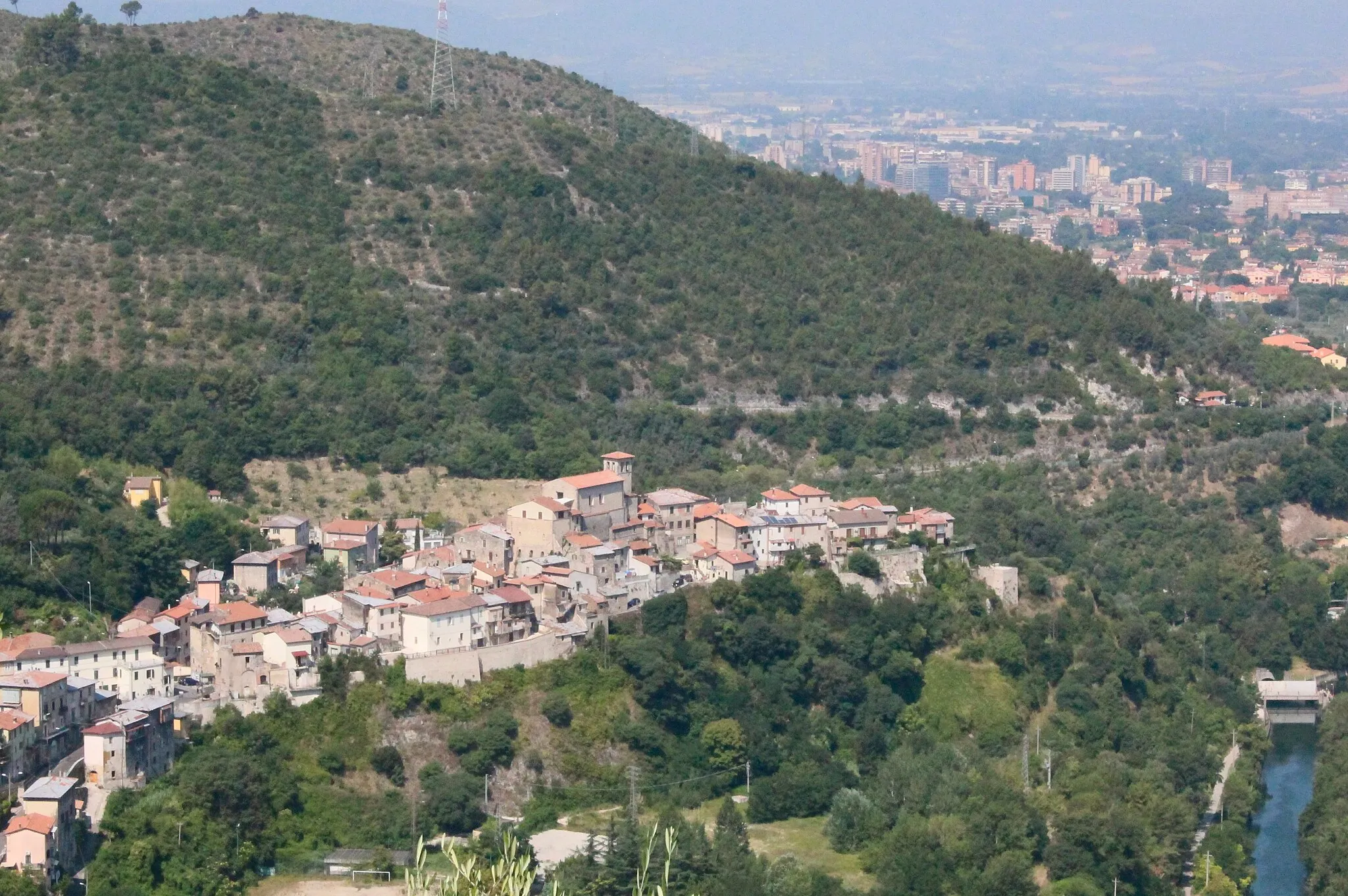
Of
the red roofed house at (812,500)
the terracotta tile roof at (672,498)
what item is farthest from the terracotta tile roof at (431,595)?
the red roofed house at (812,500)

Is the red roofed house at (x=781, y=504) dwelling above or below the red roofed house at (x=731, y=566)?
above

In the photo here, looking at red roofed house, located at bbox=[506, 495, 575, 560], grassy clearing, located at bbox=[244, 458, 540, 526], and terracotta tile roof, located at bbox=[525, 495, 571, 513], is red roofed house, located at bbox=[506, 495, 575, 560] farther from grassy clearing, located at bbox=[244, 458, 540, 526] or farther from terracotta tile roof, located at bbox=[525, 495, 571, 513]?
grassy clearing, located at bbox=[244, 458, 540, 526]

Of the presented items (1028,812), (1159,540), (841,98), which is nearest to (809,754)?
(1028,812)

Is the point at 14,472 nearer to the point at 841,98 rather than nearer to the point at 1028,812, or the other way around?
the point at 1028,812

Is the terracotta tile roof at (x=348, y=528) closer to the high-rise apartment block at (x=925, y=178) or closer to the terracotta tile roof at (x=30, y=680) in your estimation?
the terracotta tile roof at (x=30, y=680)

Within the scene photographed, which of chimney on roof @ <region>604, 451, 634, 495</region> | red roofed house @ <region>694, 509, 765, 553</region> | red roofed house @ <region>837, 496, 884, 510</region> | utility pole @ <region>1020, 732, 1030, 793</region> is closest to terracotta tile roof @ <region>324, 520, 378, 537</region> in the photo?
chimney on roof @ <region>604, 451, 634, 495</region>

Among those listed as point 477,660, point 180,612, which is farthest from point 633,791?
point 180,612

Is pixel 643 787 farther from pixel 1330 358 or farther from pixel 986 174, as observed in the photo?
pixel 986 174
